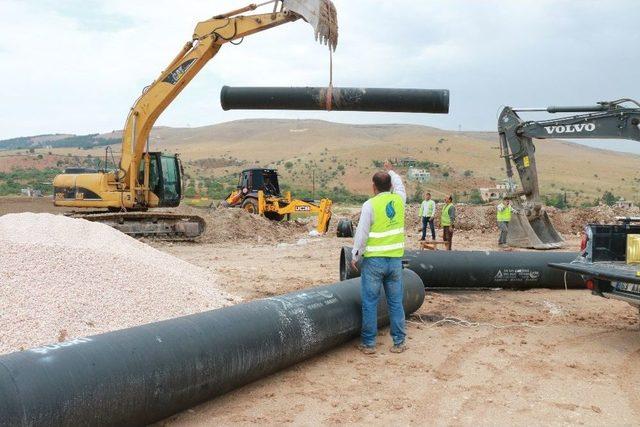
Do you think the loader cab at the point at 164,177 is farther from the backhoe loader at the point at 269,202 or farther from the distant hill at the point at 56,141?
the distant hill at the point at 56,141

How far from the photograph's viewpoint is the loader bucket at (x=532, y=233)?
17359mm

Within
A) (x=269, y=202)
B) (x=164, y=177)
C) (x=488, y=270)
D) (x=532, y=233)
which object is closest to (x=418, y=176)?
(x=269, y=202)

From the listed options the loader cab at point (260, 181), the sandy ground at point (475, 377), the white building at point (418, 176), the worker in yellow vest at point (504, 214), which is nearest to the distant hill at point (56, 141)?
the white building at point (418, 176)

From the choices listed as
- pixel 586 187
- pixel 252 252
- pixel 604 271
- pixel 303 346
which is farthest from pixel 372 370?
pixel 586 187

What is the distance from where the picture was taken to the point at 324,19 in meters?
10.9

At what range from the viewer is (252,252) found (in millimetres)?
16250

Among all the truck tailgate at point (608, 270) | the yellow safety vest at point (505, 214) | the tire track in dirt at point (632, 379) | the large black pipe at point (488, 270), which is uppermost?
the truck tailgate at point (608, 270)

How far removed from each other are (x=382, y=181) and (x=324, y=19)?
5129mm

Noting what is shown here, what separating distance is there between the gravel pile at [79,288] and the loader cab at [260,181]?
13.8m

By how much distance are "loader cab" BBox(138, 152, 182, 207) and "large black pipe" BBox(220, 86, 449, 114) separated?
821 centimetres

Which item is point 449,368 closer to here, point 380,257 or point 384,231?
point 380,257

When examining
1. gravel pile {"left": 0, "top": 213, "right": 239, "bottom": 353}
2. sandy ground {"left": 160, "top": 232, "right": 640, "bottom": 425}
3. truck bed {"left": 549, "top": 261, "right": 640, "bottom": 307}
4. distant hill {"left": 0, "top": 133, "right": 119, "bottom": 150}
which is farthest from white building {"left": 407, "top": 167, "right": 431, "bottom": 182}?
distant hill {"left": 0, "top": 133, "right": 119, "bottom": 150}

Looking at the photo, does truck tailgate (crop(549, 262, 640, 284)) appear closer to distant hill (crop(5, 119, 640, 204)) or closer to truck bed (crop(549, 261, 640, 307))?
truck bed (crop(549, 261, 640, 307))

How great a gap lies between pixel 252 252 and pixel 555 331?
9681mm
